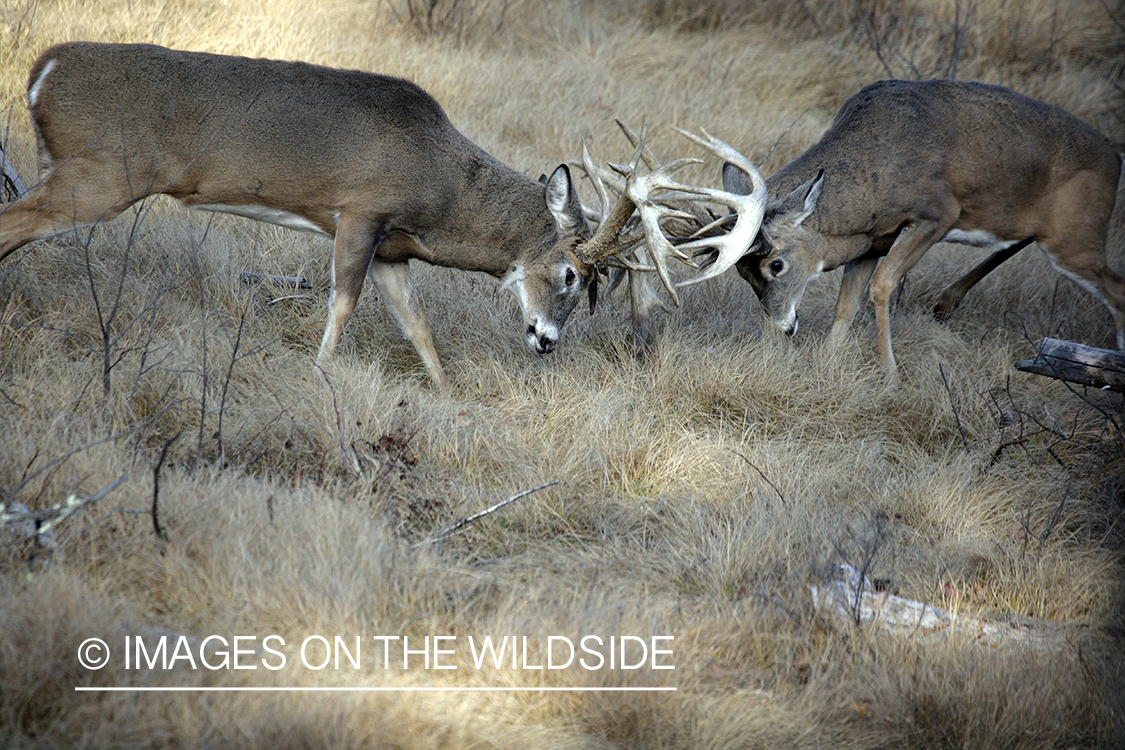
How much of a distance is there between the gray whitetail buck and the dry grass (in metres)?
0.57

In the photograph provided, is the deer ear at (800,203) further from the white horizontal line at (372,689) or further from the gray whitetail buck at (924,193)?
the white horizontal line at (372,689)

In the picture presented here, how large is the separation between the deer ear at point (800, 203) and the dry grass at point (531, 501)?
2.87 ft

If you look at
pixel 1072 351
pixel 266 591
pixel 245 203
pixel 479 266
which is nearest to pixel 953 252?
pixel 1072 351

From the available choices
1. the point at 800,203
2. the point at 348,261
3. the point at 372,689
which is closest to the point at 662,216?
the point at 800,203

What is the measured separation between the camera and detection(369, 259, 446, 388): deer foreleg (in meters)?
5.81

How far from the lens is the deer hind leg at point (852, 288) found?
6.76m

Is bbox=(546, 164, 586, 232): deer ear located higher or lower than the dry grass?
higher

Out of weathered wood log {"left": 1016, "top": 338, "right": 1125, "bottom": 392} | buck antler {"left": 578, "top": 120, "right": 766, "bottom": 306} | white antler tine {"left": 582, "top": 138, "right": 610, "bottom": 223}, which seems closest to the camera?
weathered wood log {"left": 1016, "top": 338, "right": 1125, "bottom": 392}

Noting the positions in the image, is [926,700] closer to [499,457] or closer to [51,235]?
[499,457]

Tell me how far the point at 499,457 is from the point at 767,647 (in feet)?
5.80

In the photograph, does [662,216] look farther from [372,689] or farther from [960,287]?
[372,689]

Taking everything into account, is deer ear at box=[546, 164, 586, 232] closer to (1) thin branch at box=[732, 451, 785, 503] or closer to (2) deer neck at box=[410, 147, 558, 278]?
(2) deer neck at box=[410, 147, 558, 278]

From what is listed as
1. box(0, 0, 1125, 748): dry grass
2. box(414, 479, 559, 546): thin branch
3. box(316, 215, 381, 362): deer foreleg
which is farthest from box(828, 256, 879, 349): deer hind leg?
box(316, 215, 381, 362): deer foreleg

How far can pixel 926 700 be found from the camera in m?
3.46
